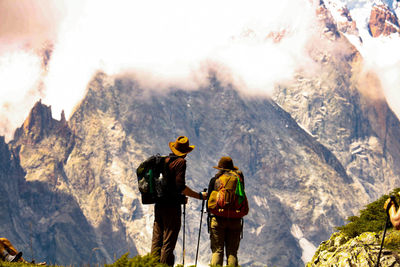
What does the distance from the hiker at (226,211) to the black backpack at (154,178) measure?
5.43 feet

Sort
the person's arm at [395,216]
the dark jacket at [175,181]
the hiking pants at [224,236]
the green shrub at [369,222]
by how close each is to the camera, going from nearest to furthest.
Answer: the person's arm at [395,216] < the dark jacket at [175,181] < the hiking pants at [224,236] < the green shrub at [369,222]

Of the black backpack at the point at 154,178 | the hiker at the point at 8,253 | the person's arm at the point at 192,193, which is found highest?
the black backpack at the point at 154,178

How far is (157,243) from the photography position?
58.0 ft

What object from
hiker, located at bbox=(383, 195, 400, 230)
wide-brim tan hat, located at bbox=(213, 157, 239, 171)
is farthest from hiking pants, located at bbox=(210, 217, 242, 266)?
hiker, located at bbox=(383, 195, 400, 230)

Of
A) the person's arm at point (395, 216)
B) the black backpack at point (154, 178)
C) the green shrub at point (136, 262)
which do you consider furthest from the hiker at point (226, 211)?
the person's arm at point (395, 216)

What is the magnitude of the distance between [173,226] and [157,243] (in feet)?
2.68

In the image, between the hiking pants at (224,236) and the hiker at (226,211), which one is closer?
the hiker at (226,211)

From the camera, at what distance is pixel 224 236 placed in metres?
18.4

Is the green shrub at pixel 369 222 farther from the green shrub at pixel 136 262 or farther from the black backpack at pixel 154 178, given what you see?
the green shrub at pixel 136 262

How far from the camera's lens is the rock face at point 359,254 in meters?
17.2

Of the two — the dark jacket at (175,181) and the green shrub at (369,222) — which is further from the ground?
the dark jacket at (175,181)

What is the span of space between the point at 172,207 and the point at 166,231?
0.80 meters

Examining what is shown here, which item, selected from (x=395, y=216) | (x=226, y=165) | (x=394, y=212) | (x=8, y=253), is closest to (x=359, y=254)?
(x=226, y=165)

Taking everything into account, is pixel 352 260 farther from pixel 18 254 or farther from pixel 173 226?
pixel 18 254
